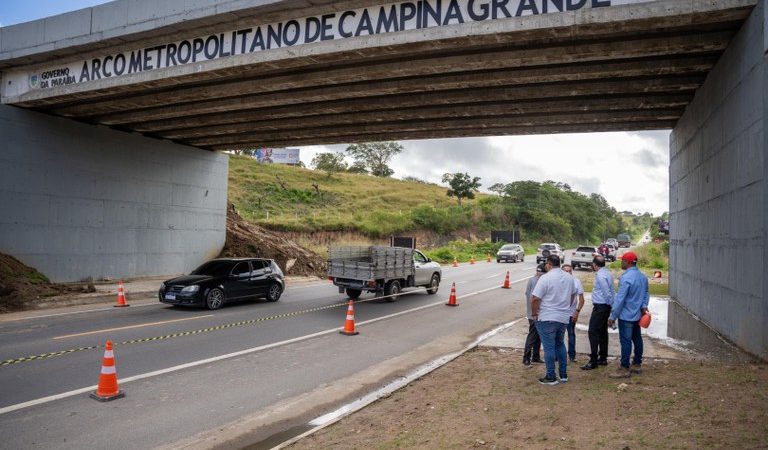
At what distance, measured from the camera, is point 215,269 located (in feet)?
52.2

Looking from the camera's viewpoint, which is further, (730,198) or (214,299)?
(214,299)

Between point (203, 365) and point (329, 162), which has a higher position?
point (329, 162)

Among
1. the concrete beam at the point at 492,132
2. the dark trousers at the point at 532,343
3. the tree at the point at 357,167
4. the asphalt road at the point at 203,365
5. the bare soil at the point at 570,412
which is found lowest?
the asphalt road at the point at 203,365

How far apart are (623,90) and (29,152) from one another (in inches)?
715

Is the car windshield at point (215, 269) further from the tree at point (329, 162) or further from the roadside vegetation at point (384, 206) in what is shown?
the tree at point (329, 162)

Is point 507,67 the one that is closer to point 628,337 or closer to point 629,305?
point 629,305

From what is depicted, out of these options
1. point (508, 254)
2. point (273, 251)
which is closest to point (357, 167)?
point (508, 254)

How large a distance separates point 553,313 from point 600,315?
Answer: 1.52 meters

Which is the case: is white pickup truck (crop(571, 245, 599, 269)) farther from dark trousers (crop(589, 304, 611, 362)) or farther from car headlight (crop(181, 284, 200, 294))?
dark trousers (crop(589, 304, 611, 362))

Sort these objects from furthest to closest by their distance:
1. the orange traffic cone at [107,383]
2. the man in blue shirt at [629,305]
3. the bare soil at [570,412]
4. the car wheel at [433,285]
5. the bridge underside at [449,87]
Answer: the car wheel at [433,285]
the bridge underside at [449,87]
the man in blue shirt at [629,305]
the orange traffic cone at [107,383]
the bare soil at [570,412]

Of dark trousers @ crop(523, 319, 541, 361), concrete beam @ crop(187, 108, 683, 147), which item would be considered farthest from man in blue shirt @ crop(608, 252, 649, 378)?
concrete beam @ crop(187, 108, 683, 147)

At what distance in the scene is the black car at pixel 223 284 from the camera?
576 inches

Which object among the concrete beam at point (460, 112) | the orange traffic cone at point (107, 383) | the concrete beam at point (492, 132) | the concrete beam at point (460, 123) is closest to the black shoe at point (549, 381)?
the orange traffic cone at point (107, 383)

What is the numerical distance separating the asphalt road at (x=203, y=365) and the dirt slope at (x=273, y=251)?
35.2 feet
